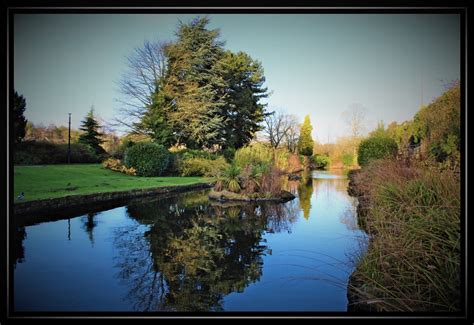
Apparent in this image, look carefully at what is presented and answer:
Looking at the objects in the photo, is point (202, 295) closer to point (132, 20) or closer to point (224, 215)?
point (132, 20)

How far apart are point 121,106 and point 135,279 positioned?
7.34 meters

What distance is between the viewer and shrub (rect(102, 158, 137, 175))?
33.1 feet

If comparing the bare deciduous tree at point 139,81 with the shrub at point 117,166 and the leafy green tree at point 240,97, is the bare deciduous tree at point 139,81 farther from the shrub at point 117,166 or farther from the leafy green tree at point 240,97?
the leafy green tree at point 240,97

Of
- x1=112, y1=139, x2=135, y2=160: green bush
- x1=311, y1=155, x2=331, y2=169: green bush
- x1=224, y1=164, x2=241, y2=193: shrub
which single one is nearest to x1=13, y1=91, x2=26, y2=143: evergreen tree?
x1=224, y1=164, x2=241, y2=193: shrub

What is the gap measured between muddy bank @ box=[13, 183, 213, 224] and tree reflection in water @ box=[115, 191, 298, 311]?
76 centimetres

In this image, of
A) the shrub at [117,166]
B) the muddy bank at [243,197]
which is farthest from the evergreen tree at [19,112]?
the shrub at [117,166]

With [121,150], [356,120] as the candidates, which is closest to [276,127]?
[356,120]

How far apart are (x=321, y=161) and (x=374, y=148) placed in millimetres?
2430

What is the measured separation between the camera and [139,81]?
9516mm

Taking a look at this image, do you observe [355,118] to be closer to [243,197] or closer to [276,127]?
[276,127]

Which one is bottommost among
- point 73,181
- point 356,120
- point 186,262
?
point 186,262

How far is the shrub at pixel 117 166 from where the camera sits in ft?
33.1

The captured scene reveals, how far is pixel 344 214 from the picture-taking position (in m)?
5.95

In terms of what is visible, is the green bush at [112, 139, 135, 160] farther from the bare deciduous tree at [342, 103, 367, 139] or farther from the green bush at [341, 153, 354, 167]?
the green bush at [341, 153, 354, 167]
